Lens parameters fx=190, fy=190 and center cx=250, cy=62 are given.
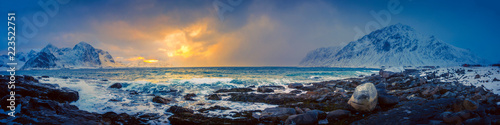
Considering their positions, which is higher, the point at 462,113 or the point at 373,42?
the point at 373,42

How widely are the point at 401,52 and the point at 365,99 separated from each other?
175 m

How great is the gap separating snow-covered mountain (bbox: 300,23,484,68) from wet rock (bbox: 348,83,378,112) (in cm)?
14948

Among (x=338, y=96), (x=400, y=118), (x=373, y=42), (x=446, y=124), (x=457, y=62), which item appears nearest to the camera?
(x=446, y=124)

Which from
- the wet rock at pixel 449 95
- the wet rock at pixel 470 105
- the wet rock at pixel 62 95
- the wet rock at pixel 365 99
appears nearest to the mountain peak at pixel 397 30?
the wet rock at pixel 449 95

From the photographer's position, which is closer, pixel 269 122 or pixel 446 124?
pixel 446 124

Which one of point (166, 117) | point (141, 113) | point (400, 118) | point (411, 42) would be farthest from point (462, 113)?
point (411, 42)

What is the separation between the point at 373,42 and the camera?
592 ft

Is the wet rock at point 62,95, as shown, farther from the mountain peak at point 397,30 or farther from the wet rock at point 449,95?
the mountain peak at point 397,30

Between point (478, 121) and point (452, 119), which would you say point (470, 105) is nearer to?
point (452, 119)

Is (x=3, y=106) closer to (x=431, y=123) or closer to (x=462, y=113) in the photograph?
(x=431, y=123)

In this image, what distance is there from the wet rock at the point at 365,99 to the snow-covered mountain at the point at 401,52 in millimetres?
149479

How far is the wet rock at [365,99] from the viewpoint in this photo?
31.9 feet

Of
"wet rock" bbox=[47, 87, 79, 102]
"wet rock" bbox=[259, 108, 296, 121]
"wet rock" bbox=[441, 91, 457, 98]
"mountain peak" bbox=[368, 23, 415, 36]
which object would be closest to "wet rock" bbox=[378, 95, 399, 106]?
"wet rock" bbox=[441, 91, 457, 98]

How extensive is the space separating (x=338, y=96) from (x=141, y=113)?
13285 mm
